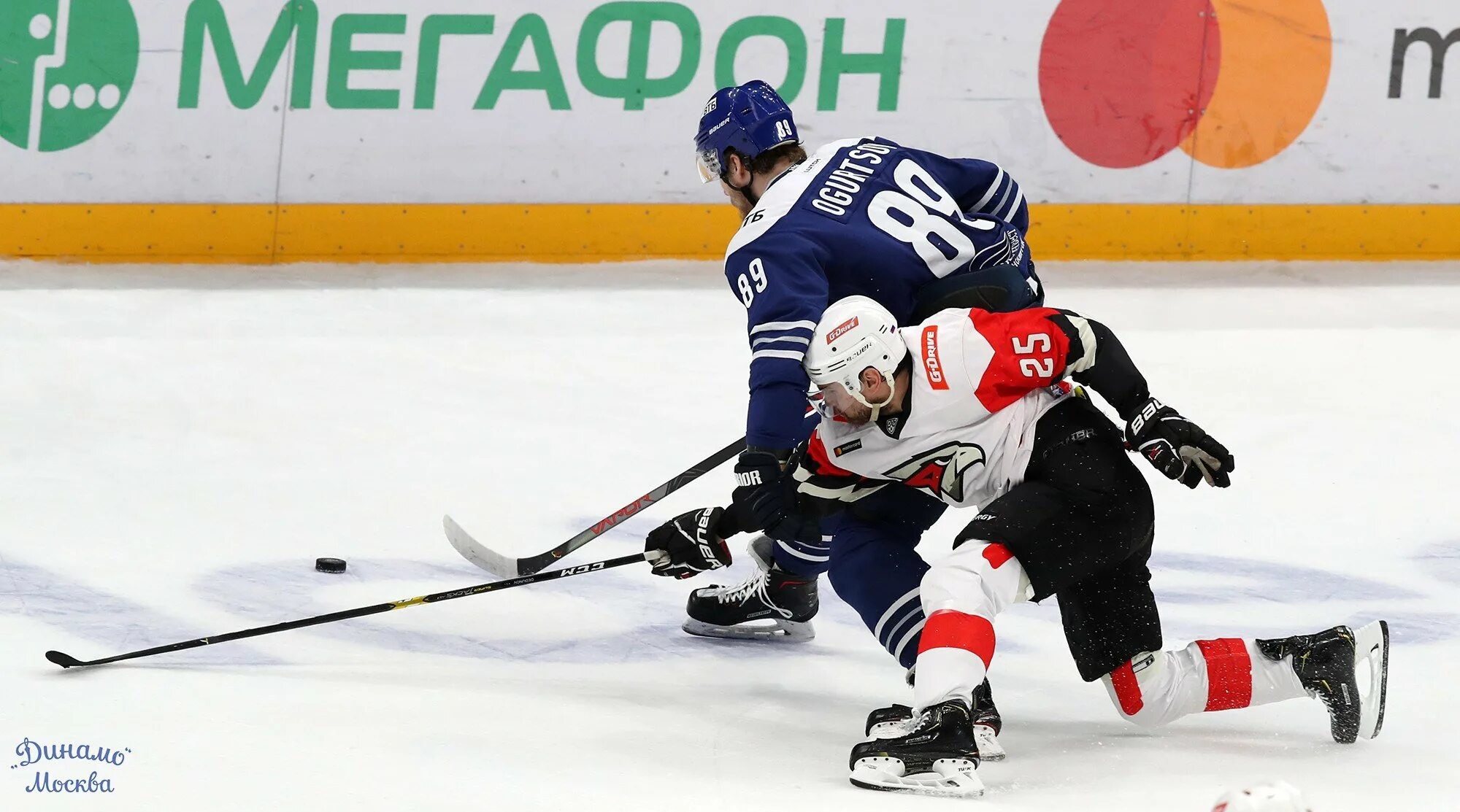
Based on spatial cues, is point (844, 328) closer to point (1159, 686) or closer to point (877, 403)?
point (877, 403)

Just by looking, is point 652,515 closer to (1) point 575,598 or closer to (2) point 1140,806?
(1) point 575,598

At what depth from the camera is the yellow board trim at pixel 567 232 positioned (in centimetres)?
628

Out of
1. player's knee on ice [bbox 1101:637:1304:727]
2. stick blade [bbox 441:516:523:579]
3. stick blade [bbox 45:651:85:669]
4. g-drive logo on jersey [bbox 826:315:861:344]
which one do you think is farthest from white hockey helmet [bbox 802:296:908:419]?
stick blade [bbox 45:651:85:669]

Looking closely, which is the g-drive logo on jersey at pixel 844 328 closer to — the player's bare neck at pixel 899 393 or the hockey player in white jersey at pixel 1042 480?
the hockey player in white jersey at pixel 1042 480

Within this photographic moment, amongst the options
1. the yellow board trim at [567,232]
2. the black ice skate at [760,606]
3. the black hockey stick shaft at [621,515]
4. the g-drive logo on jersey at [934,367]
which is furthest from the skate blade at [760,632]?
the yellow board trim at [567,232]

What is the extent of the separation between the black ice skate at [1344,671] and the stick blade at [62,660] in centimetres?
213

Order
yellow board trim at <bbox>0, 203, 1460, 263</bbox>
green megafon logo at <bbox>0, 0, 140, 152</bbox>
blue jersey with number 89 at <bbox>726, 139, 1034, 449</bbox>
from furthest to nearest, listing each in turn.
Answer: yellow board trim at <bbox>0, 203, 1460, 263</bbox> < green megafon logo at <bbox>0, 0, 140, 152</bbox> < blue jersey with number 89 at <bbox>726, 139, 1034, 449</bbox>

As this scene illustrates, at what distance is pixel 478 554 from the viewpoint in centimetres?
373

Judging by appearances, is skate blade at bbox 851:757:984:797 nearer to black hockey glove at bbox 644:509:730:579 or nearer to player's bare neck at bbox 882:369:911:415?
player's bare neck at bbox 882:369:911:415

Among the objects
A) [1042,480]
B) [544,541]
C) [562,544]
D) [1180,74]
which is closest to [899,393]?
[1042,480]

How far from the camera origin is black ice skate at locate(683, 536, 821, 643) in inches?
141

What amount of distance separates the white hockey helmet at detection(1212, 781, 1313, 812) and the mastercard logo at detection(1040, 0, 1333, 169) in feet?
15.0

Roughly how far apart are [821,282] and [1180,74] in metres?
3.68

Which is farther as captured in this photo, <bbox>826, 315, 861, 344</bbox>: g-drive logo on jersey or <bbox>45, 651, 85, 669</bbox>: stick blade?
<bbox>45, 651, 85, 669</bbox>: stick blade
